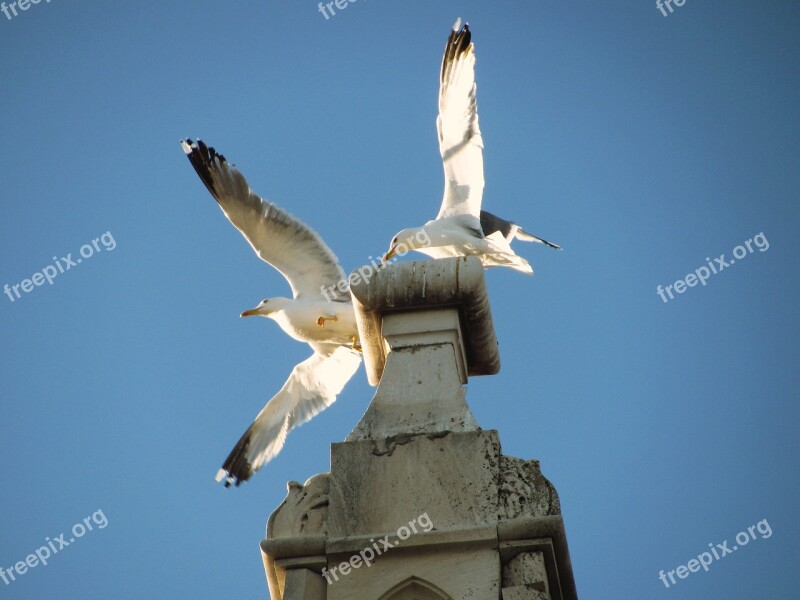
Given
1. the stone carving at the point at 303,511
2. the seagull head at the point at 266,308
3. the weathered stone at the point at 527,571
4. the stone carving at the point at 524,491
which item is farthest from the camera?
the seagull head at the point at 266,308

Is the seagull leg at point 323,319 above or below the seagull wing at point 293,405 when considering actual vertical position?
above

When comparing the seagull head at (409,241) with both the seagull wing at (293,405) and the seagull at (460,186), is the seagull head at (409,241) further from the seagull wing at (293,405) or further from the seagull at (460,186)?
the seagull wing at (293,405)

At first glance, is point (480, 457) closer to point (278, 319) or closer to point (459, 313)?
point (459, 313)

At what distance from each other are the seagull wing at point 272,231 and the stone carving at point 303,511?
4.59 m

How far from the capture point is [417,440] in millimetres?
3236

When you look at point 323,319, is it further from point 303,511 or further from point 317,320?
point 303,511

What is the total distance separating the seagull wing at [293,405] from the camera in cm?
730

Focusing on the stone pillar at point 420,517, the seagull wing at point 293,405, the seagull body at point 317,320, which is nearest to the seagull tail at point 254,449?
the seagull wing at point 293,405

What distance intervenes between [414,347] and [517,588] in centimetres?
106

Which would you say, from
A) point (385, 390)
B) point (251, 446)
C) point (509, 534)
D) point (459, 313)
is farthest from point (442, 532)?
point (251, 446)

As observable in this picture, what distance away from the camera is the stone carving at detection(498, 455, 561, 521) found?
3.02 meters

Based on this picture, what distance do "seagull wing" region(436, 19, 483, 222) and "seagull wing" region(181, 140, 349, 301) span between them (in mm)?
921

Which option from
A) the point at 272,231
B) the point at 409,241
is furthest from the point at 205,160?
the point at 409,241

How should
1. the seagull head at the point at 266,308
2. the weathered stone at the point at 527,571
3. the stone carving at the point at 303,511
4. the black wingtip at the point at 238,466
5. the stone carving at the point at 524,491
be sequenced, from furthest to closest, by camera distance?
the seagull head at the point at 266,308, the black wingtip at the point at 238,466, the stone carving at the point at 303,511, the stone carving at the point at 524,491, the weathered stone at the point at 527,571
